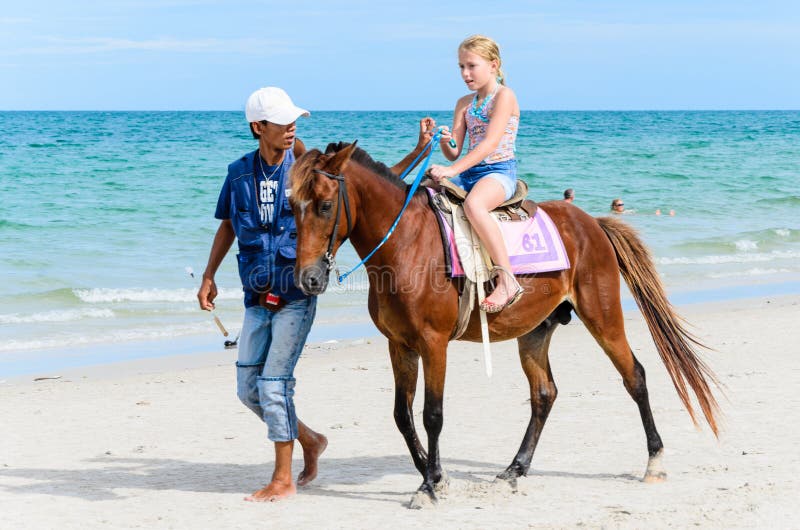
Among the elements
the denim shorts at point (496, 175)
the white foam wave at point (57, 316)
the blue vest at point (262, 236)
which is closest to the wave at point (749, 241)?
the white foam wave at point (57, 316)

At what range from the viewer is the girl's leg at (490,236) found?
4934 mm

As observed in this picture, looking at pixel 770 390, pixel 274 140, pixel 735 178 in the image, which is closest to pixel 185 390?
pixel 274 140

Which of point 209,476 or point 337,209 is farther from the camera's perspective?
point 209,476

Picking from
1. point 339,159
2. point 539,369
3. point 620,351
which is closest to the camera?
point 339,159

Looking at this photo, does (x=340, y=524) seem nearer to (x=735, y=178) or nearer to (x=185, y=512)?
(x=185, y=512)

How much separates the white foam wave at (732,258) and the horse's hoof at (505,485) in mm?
11326

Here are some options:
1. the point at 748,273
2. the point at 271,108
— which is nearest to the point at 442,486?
the point at 271,108

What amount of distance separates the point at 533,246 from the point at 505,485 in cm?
132

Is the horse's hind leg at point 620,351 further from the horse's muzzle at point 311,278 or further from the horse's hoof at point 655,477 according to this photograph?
the horse's muzzle at point 311,278

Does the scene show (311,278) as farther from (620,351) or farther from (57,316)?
(57,316)

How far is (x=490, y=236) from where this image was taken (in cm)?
494

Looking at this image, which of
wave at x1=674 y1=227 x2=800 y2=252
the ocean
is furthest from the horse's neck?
wave at x1=674 y1=227 x2=800 y2=252

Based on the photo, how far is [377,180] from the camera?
4773 millimetres

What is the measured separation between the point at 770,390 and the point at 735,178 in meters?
27.4
